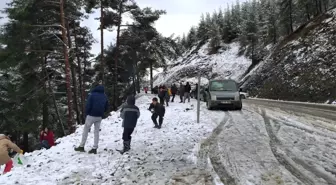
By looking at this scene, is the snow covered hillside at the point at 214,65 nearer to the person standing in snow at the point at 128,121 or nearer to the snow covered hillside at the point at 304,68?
the snow covered hillside at the point at 304,68

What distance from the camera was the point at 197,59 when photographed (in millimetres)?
97812

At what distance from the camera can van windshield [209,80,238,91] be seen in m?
21.6

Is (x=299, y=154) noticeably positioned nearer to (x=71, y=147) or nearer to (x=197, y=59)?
(x=71, y=147)

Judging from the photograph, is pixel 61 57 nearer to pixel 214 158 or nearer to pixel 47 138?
pixel 47 138

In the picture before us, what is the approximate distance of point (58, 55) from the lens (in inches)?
1019

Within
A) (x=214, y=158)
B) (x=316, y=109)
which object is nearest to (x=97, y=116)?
(x=214, y=158)

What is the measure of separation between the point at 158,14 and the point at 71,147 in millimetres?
23577

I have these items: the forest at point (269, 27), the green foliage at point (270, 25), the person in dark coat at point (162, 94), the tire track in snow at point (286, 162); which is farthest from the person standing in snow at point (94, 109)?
the green foliage at point (270, 25)

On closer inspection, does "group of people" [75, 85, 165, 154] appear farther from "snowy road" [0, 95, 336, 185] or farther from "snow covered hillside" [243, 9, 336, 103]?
"snow covered hillside" [243, 9, 336, 103]

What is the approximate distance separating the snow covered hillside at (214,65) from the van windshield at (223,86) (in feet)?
170

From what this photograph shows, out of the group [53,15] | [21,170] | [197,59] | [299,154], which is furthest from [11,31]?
[197,59]

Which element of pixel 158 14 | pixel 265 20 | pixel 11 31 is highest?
pixel 265 20

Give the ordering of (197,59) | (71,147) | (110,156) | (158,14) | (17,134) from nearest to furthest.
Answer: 1. (110,156)
2. (71,147)
3. (158,14)
4. (17,134)
5. (197,59)

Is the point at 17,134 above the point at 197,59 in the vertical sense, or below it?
below
